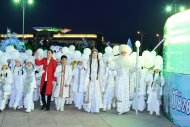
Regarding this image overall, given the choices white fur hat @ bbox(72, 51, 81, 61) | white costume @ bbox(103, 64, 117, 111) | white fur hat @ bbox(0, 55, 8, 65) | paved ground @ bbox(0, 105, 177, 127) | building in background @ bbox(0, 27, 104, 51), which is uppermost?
building in background @ bbox(0, 27, 104, 51)

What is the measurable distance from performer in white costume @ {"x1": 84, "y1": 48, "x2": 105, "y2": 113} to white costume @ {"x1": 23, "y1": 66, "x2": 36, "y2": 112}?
5.59 feet

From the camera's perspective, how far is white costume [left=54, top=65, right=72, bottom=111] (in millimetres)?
12139

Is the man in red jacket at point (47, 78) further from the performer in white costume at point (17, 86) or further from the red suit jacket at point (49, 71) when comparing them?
the performer in white costume at point (17, 86)

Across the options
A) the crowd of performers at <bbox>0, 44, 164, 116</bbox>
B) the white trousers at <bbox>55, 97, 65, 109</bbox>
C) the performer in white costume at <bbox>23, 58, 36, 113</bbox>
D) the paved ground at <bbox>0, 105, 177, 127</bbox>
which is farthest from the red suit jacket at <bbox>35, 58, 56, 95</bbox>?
the paved ground at <bbox>0, 105, 177, 127</bbox>

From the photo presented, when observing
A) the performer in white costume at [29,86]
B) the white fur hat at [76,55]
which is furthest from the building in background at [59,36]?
the performer in white costume at [29,86]

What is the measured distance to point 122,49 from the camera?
12.0 meters

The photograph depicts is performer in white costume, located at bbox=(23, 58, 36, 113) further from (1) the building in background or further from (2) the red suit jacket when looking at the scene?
(1) the building in background

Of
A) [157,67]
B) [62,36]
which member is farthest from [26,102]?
[62,36]

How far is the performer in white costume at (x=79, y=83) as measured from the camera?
13.0m

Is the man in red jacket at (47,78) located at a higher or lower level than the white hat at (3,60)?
lower

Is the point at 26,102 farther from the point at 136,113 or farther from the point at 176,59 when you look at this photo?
the point at 176,59

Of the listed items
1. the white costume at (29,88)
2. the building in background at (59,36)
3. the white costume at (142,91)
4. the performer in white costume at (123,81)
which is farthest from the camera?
the building in background at (59,36)

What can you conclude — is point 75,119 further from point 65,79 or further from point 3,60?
point 3,60

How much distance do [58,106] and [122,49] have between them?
8.99 ft
